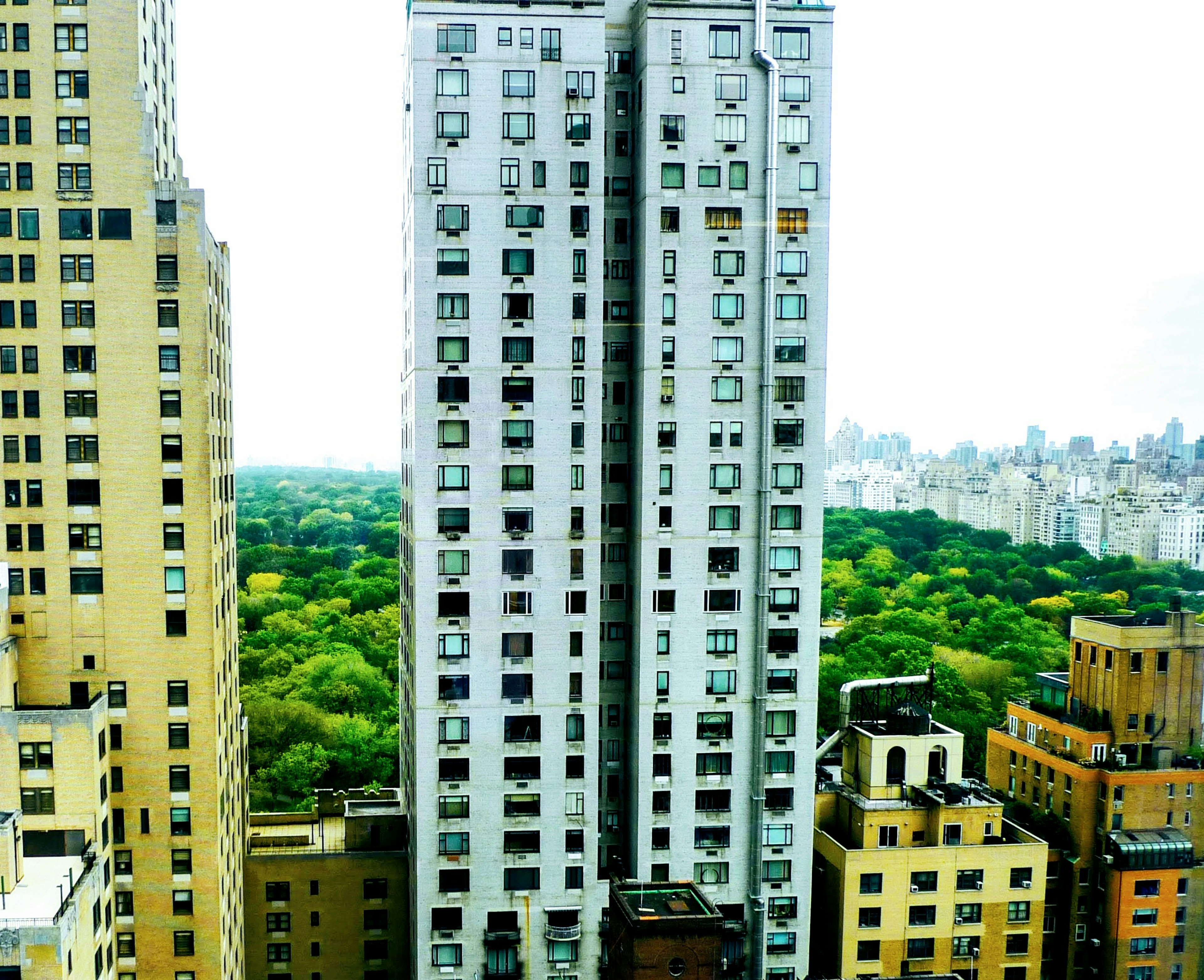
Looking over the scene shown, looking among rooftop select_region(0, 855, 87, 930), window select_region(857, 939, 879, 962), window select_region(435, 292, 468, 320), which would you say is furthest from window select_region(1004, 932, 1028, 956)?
rooftop select_region(0, 855, 87, 930)

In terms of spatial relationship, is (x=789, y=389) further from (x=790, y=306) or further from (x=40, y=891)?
(x=40, y=891)

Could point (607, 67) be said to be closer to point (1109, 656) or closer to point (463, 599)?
point (463, 599)

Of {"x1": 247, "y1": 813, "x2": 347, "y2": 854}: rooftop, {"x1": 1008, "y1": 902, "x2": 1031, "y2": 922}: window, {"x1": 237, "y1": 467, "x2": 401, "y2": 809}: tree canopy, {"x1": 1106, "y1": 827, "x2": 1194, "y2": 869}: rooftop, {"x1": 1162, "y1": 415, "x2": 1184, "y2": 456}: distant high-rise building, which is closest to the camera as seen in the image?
{"x1": 1162, "y1": 415, "x2": 1184, "y2": 456}: distant high-rise building

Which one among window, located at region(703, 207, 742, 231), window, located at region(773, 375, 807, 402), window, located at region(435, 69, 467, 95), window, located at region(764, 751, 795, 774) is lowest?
window, located at region(764, 751, 795, 774)

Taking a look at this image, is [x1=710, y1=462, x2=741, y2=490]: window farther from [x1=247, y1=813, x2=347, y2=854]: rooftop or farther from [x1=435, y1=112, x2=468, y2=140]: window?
[x1=247, y1=813, x2=347, y2=854]: rooftop

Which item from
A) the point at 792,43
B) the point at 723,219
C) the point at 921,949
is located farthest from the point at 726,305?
the point at 921,949
